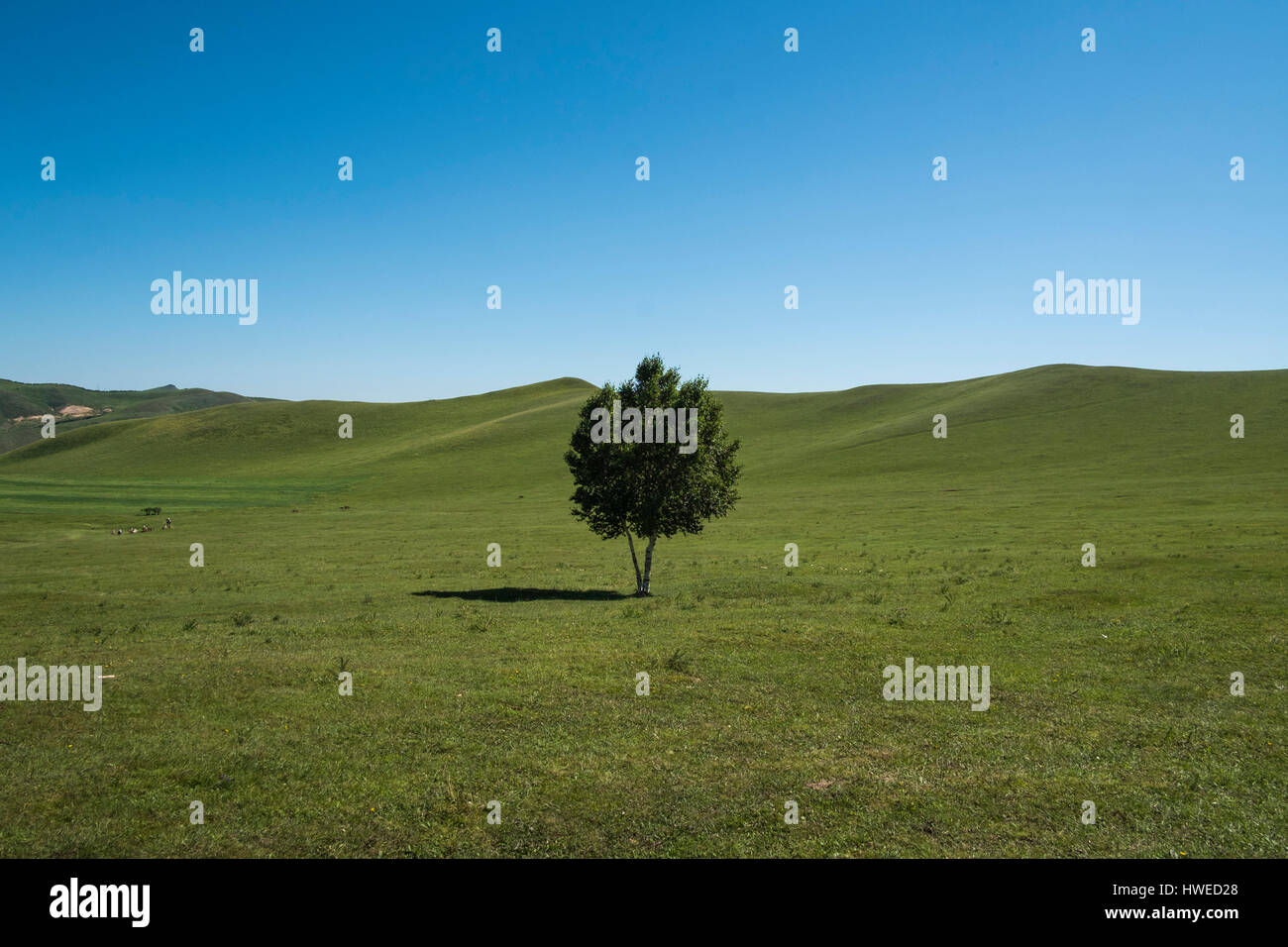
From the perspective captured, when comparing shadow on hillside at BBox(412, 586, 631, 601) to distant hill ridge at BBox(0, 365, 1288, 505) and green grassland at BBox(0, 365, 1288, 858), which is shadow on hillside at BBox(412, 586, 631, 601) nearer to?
green grassland at BBox(0, 365, 1288, 858)

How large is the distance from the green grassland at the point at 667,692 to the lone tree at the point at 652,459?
4.64 m

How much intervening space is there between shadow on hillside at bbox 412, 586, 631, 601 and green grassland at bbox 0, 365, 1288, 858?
42 centimetres

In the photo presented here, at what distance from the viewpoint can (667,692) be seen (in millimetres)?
22344

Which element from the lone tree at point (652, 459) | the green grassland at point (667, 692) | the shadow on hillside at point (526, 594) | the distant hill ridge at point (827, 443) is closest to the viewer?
the green grassland at point (667, 692)

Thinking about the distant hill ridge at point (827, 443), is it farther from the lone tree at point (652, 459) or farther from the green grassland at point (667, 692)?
the lone tree at point (652, 459)

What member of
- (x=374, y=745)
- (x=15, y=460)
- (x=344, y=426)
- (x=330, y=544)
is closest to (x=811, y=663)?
(x=374, y=745)

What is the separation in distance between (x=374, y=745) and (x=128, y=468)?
167104mm

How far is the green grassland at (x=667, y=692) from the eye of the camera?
544 inches

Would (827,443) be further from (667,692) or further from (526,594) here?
(667,692)

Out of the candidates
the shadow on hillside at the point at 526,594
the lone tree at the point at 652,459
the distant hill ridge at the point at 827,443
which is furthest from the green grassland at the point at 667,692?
the distant hill ridge at the point at 827,443

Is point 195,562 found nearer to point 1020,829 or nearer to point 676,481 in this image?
point 676,481

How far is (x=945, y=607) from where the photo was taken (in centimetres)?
3500

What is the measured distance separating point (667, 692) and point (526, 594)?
73.0ft

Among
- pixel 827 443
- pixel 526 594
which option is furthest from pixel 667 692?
pixel 827 443
